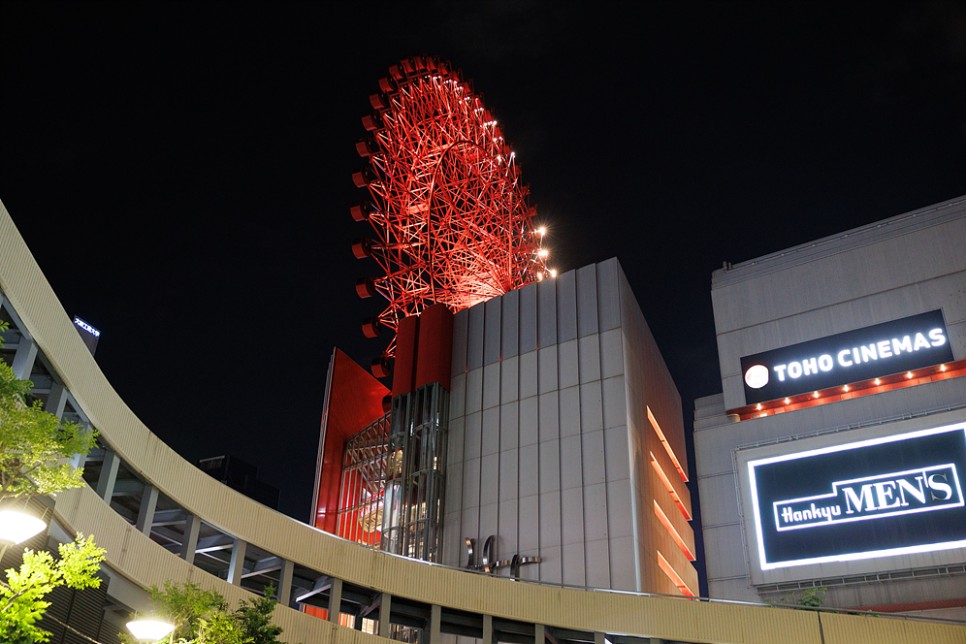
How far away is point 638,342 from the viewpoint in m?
39.2

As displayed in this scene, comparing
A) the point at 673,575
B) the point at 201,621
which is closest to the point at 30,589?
the point at 201,621

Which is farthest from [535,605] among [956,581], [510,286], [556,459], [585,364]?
[510,286]

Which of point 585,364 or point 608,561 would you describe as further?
point 585,364

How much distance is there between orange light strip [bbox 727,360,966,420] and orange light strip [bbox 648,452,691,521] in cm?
435

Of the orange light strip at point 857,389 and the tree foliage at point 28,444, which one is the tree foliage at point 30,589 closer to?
the tree foliage at point 28,444

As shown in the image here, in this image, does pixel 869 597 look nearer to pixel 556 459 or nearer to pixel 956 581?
pixel 956 581

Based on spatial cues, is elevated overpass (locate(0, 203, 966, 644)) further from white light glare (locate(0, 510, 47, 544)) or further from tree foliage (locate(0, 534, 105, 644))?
white light glare (locate(0, 510, 47, 544))

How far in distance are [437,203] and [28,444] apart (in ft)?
122

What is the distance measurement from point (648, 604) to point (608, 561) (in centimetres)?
400

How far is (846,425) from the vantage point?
33.5 m

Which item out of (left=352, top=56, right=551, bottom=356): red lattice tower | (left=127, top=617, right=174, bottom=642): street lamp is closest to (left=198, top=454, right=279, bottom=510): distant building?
(left=352, top=56, right=551, bottom=356): red lattice tower

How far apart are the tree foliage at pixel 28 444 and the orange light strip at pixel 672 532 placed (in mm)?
28969

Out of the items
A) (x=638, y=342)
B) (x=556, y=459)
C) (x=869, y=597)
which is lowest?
(x=869, y=597)

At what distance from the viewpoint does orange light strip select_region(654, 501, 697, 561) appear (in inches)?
1523
